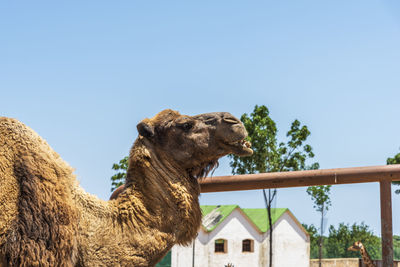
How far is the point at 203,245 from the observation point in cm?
3706

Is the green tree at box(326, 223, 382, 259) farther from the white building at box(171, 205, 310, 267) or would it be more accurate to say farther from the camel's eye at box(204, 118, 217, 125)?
the camel's eye at box(204, 118, 217, 125)

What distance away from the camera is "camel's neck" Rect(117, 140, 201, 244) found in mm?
3475

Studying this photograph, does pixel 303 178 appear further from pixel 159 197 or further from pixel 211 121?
pixel 159 197

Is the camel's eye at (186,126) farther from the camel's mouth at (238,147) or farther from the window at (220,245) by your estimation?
the window at (220,245)

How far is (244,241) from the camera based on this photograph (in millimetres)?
38969

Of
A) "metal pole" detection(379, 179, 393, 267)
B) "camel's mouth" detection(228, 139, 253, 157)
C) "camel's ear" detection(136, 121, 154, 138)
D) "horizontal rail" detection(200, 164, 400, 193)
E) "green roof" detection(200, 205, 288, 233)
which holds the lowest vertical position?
"metal pole" detection(379, 179, 393, 267)

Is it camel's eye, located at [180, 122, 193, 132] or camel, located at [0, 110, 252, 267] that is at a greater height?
camel's eye, located at [180, 122, 193, 132]

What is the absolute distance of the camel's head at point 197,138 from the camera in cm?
371

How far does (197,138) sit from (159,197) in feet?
1.56

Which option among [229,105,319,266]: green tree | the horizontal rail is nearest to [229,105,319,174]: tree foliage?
[229,105,319,266]: green tree

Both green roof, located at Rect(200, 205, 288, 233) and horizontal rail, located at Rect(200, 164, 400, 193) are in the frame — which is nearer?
horizontal rail, located at Rect(200, 164, 400, 193)

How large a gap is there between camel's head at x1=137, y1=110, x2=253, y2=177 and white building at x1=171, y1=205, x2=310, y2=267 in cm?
3162

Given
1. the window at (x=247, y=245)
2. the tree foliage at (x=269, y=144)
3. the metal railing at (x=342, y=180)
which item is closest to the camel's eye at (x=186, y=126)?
the metal railing at (x=342, y=180)

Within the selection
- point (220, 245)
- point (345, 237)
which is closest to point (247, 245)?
point (220, 245)
